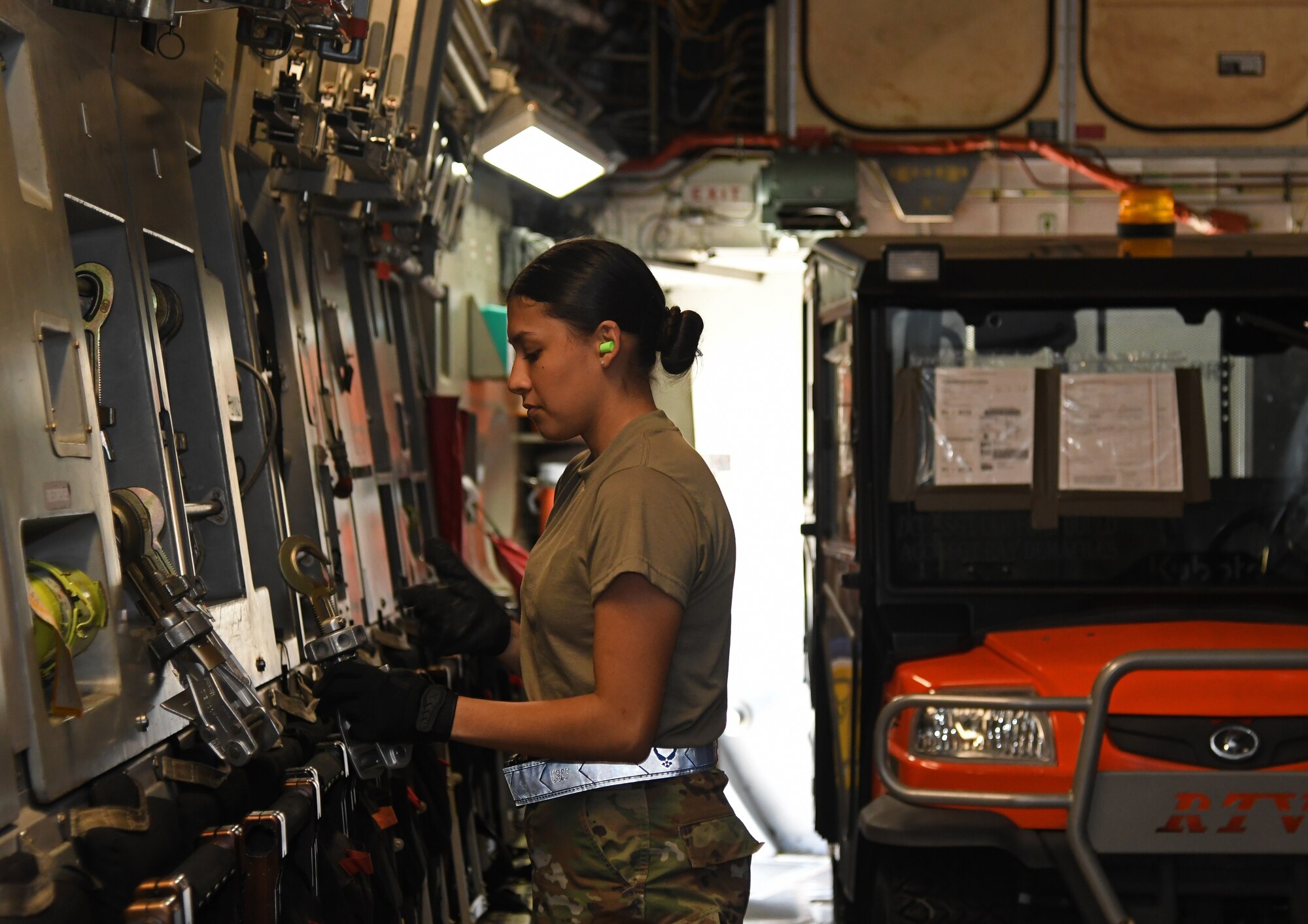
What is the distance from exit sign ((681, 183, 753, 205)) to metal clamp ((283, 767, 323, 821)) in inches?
245

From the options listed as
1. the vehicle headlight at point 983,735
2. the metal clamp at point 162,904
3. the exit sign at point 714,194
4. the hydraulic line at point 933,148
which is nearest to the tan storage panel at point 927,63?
the hydraulic line at point 933,148

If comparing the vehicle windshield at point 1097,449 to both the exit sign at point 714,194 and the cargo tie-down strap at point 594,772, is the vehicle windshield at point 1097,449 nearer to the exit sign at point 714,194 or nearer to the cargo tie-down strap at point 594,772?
the cargo tie-down strap at point 594,772

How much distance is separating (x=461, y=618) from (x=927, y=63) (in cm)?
683

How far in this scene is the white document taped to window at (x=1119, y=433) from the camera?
388 centimetres

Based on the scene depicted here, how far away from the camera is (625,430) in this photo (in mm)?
2197

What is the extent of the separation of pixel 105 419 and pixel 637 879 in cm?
126

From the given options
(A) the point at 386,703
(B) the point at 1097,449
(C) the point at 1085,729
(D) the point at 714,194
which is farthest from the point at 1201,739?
(D) the point at 714,194

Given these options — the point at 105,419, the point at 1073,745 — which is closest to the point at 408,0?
the point at 105,419

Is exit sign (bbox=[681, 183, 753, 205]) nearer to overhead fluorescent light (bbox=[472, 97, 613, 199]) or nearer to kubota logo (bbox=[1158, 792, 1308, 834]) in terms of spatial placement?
overhead fluorescent light (bbox=[472, 97, 613, 199])

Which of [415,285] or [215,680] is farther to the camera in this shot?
[415,285]

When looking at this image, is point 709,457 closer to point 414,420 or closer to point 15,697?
point 414,420

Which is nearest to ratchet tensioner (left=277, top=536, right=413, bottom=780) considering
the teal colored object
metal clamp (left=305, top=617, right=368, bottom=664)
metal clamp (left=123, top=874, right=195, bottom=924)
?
metal clamp (left=305, top=617, right=368, bottom=664)

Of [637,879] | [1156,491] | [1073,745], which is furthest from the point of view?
[1156,491]

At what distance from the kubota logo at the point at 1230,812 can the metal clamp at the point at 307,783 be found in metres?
1.90
